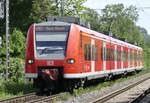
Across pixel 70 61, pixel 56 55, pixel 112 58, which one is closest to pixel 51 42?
pixel 56 55

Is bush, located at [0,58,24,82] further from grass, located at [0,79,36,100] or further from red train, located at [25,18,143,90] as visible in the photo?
red train, located at [25,18,143,90]

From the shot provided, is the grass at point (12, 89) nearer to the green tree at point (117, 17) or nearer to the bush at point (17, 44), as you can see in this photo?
the bush at point (17, 44)

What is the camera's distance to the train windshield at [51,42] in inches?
546

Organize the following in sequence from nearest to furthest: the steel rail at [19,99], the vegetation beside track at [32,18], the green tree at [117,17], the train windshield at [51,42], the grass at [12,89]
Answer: the steel rail at [19,99], the train windshield at [51,42], the grass at [12,89], the vegetation beside track at [32,18], the green tree at [117,17]

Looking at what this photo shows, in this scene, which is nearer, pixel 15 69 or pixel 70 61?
pixel 70 61

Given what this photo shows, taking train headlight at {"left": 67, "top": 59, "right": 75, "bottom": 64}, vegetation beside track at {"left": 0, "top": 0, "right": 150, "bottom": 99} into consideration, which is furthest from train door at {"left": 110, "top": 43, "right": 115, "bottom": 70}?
train headlight at {"left": 67, "top": 59, "right": 75, "bottom": 64}

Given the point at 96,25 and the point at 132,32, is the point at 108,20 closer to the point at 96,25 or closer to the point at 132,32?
the point at 96,25

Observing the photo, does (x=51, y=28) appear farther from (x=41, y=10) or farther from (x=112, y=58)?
(x=41, y=10)

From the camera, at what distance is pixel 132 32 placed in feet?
238

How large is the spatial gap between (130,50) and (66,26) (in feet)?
53.2

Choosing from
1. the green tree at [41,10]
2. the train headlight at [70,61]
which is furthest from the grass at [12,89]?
the green tree at [41,10]

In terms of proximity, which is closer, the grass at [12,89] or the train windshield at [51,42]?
the train windshield at [51,42]

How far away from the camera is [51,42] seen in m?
14.0

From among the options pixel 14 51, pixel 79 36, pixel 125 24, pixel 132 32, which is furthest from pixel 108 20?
pixel 79 36
